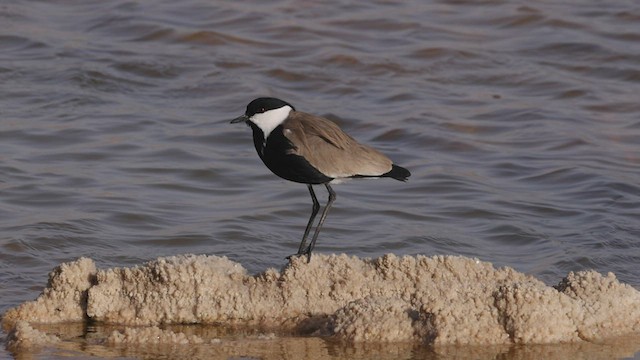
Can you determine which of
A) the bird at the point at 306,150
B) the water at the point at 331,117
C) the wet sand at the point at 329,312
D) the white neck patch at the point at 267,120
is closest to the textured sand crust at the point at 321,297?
the wet sand at the point at 329,312

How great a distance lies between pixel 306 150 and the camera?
589cm

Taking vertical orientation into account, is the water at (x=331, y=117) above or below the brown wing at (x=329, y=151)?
below

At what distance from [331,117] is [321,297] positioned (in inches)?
204

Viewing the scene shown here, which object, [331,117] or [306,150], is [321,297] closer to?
[306,150]

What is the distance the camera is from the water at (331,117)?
7.70 meters

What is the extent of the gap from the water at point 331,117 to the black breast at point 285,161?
1.26 meters

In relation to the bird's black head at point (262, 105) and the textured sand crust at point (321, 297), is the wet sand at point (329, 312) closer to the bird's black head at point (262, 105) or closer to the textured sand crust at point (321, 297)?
the textured sand crust at point (321, 297)

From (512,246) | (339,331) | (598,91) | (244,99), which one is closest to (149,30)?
(244,99)

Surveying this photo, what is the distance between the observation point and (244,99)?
435 inches

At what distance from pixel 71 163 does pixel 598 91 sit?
189 inches

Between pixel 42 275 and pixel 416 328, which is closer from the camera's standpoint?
pixel 416 328

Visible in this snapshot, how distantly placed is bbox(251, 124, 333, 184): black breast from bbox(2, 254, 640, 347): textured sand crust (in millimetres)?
465

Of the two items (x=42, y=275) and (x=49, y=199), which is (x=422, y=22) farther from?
(x=42, y=275)

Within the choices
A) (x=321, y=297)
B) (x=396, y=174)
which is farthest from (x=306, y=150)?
(x=321, y=297)
